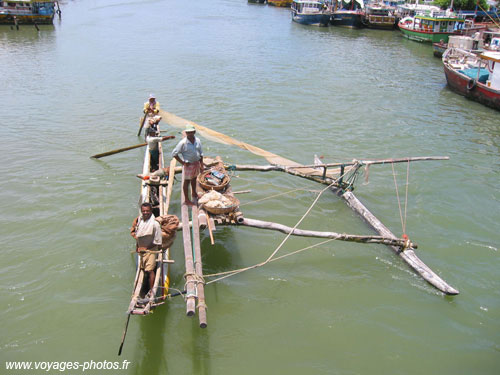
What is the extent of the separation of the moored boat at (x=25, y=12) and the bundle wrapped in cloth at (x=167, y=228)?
38594 millimetres

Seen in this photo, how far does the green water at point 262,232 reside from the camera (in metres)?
6.49

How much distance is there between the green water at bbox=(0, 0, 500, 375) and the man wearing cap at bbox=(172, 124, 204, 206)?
1725 mm

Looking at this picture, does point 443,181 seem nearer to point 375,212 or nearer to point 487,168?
point 487,168

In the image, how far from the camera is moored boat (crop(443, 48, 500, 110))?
730 inches

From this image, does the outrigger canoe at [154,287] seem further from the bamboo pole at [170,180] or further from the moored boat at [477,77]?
the moored boat at [477,77]

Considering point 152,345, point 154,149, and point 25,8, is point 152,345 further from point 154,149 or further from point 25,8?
point 25,8

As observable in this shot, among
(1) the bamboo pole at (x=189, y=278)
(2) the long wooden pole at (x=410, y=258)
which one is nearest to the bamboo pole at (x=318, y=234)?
(2) the long wooden pole at (x=410, y=258)

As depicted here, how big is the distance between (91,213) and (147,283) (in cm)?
440

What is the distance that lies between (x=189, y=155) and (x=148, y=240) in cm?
183

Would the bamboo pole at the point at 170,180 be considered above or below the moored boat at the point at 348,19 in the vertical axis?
below

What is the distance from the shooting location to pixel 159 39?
32.8m

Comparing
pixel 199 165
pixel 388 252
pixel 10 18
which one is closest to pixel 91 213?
pixel 199 165

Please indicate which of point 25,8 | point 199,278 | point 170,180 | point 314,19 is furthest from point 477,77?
point 25,8

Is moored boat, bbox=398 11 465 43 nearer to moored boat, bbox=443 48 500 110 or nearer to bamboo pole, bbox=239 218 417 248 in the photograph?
moored boat, bbox=443 48 500 110
